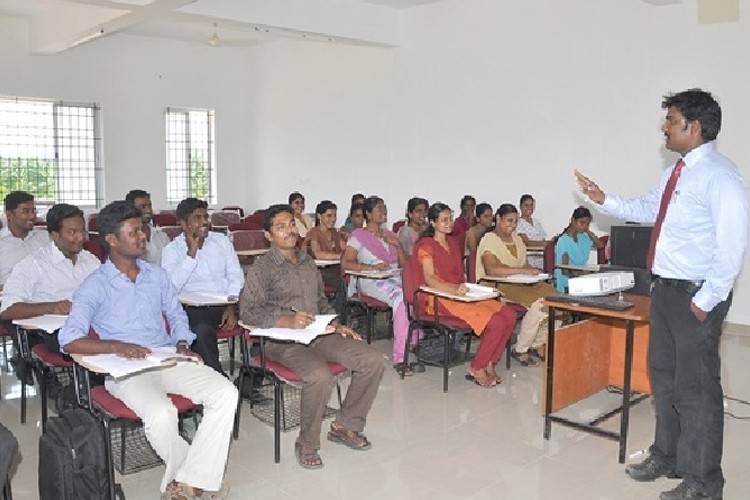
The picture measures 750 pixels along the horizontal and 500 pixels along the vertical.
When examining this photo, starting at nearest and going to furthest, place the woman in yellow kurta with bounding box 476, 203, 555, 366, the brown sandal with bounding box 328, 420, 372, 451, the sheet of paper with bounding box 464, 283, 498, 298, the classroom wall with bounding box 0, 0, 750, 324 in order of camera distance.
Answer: the brown sandal with bounding box 328, 420, 372, 451, the sheet of paper with bounding box 464, 283, 498, 298, the woman in yellow kurta with bounding box 476, 203, 555, 366, the classroom wall with bounding box 0, 0, 750, 324

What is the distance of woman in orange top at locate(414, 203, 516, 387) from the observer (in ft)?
15.6

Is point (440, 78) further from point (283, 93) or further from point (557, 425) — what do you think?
point (557, 425)

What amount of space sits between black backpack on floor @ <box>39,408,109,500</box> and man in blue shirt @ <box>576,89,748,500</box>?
7.79 ft

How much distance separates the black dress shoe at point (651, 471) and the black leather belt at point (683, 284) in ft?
2.94

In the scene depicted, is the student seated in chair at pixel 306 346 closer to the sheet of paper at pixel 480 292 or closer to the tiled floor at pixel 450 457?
the tiled floor at pixel 450 457

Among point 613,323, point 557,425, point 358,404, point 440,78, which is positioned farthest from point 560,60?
point 358,404

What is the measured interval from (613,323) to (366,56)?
6712mm

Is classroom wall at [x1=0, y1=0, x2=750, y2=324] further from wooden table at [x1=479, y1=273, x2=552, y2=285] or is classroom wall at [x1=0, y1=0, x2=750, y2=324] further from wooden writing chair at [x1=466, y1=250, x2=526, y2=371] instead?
wooden table at [x1=479, y1=273, x2=552, y2=285]

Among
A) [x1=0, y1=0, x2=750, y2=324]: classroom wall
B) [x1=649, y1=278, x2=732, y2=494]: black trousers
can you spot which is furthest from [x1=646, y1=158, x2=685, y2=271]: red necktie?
[x1=0, y1=0, x2=750, y2=324]: classroom wall

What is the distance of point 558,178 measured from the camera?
8.05 meters

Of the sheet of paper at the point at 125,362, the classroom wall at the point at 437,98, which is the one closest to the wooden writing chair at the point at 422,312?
the sheet of paper at the point at 125,362

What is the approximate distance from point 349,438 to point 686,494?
5.34ft

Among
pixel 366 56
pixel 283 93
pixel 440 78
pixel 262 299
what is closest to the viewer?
pixel 262 299

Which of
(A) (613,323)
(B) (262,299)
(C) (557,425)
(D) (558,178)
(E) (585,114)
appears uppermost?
(E) (585,114)
